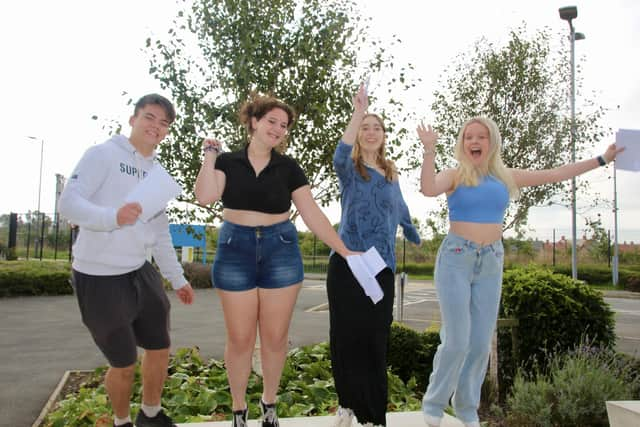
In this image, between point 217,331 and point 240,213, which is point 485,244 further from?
point 217,331

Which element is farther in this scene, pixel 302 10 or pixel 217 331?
pixel 217 331

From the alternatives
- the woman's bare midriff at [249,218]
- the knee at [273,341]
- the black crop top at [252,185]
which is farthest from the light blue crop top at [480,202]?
the knee at [273,341]

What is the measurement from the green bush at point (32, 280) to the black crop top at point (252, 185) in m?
15.4

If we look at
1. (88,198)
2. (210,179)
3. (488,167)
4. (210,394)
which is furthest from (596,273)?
(88,198)

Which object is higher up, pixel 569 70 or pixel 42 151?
pixel 42 151

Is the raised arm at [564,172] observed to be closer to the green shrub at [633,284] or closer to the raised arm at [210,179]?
the raised arm at [210,179]

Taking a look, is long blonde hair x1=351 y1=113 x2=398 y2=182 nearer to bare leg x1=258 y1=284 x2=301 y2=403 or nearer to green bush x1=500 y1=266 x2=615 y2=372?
bare leg x1=258 y1=284 x2=301 y2=403

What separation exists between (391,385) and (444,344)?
252cm

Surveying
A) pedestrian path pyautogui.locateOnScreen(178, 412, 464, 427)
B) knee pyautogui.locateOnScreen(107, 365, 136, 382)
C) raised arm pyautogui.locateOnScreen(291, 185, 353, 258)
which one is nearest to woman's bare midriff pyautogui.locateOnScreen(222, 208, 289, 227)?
raised arm pyautogui.locateOnScreen(291, 185, 353, 258)

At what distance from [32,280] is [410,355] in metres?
14.5

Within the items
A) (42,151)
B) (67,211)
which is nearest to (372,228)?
(67,211)

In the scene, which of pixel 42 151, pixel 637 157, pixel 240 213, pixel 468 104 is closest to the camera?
pixel 240 213

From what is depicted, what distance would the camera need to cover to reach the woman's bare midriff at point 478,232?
11.2 feet

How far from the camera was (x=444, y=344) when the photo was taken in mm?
3363
